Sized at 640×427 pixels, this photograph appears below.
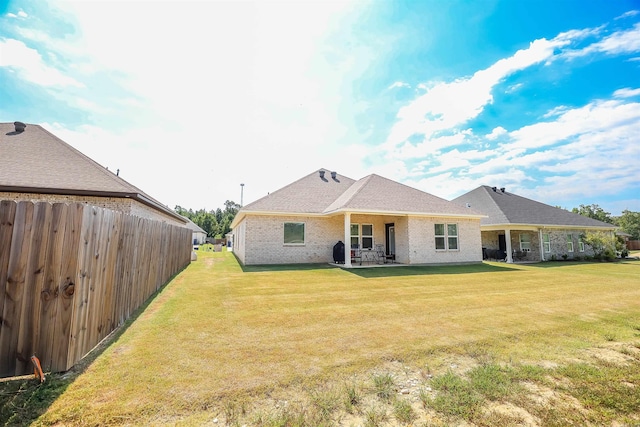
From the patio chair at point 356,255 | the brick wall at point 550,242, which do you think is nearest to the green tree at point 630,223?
the brick wall at point 550,242

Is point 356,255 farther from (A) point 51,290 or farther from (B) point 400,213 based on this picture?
(A) point 51,290

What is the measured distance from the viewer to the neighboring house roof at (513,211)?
1902 centimetres

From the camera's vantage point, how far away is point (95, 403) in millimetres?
2541

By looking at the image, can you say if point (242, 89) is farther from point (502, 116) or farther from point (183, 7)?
point (502, 116)

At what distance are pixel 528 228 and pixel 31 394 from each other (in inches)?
969

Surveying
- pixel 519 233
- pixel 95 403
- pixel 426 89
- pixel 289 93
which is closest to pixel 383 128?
pixel 426 89

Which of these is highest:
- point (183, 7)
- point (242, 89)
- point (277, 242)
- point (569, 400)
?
point (183, 7)

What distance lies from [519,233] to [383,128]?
1451 cm

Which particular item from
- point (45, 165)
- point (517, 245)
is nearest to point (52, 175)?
point (45, 165)

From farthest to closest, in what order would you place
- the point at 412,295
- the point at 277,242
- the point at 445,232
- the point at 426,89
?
the point at 445,232
the point at 277,242
the point at 426,89
the point at 412,295

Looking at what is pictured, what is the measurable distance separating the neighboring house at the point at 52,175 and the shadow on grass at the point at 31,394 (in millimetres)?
7831

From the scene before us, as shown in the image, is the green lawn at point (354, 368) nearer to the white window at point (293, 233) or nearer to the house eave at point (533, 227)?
the white window at point (293, 233)

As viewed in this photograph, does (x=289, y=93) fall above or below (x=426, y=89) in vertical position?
below

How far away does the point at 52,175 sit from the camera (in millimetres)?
9562
